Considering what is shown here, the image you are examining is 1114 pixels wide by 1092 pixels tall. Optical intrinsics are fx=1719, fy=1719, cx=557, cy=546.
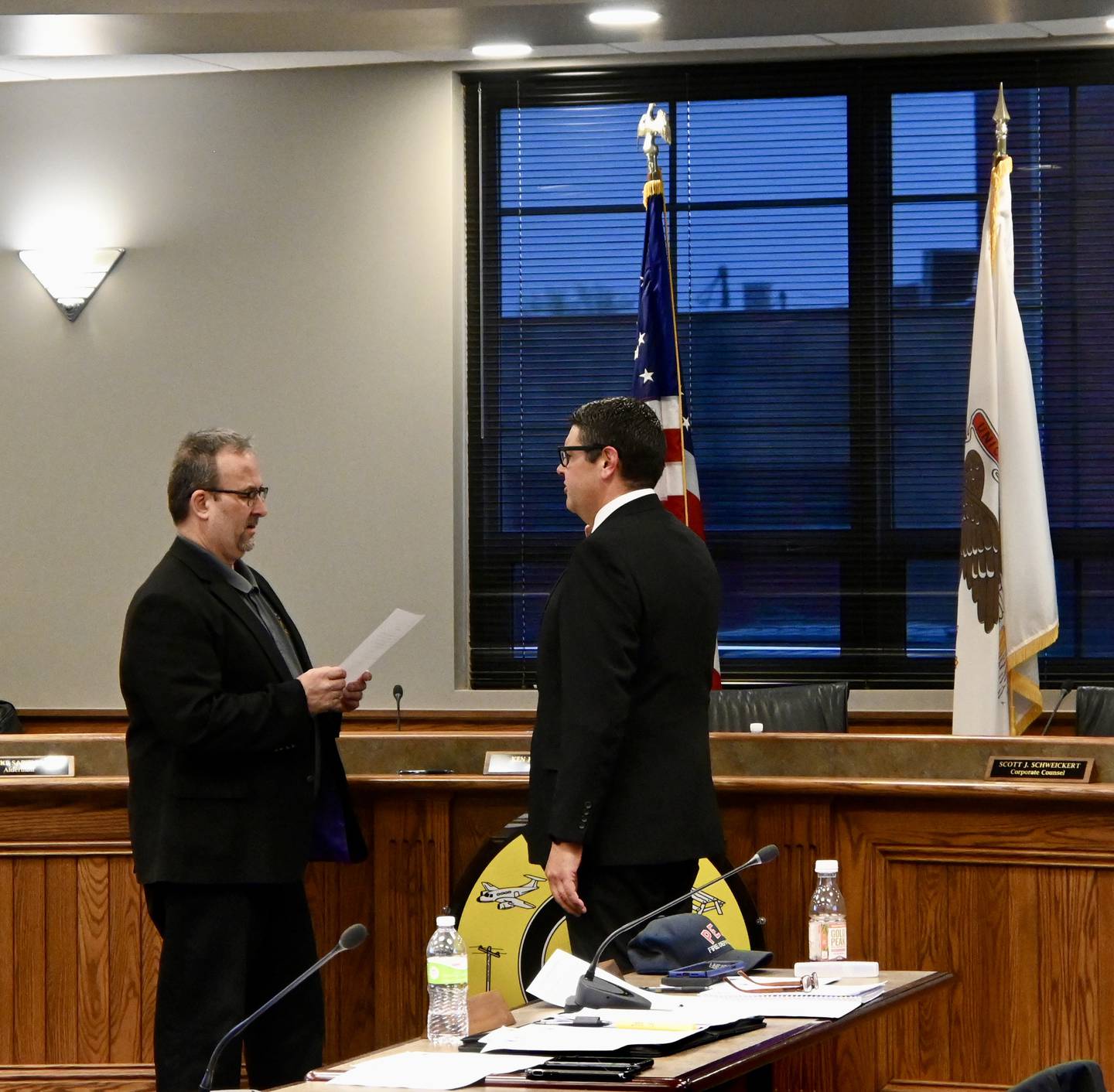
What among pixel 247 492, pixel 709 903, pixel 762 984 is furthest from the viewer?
pixel 709 903

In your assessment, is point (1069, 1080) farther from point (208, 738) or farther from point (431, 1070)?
point (208, 738)

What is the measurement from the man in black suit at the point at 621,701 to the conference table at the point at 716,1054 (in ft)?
0.95

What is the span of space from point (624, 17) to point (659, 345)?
3.47ft

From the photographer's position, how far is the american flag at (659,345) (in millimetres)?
5574

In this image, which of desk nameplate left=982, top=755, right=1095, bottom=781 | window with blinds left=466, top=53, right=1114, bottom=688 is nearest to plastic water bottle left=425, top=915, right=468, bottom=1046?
desk nameplate left=982, top=755, right=1095, bottom=781

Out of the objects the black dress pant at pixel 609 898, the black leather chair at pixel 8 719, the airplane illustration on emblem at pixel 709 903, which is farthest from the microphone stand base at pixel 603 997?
the black leather chair at pixel 8 719

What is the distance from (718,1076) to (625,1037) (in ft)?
0.63

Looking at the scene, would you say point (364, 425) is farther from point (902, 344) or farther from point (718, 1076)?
point (718, 1076)

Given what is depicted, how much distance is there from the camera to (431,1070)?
207cm

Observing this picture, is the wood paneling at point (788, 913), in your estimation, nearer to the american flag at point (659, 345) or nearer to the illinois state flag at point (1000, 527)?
the illinois state flag at point (1000, 527)

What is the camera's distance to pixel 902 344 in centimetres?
647

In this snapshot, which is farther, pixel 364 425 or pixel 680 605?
pixel 364 425

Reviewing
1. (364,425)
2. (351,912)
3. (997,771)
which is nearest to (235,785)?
(351,912)

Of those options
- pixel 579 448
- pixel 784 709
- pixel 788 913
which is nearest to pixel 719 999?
pixel 579 448
